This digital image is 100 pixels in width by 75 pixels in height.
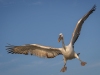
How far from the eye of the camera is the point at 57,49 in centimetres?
1797

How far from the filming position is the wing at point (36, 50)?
59.9 ft

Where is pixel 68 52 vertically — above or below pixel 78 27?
below

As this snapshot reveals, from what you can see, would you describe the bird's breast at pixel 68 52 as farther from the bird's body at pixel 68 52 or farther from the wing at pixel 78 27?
the wing at pixel 78 27

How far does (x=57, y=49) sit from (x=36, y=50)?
1.56m

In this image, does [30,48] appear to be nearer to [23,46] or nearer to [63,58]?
[23,46]

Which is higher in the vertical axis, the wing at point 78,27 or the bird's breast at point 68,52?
the wing at point 78,27

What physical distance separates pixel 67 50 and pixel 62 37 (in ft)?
3.02

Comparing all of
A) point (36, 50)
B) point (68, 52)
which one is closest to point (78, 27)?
point (68, 52)

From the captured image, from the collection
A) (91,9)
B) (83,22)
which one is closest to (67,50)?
(83,22)

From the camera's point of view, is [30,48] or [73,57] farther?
[30,48]

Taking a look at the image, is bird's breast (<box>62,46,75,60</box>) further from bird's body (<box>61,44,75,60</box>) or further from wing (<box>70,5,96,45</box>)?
wing (<box>70,5,96,45</box>)

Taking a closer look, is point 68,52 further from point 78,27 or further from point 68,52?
point 78,27

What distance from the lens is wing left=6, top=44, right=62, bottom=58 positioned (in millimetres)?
18250

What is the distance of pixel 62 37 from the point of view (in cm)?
1756
